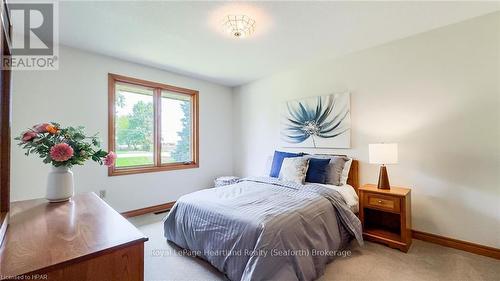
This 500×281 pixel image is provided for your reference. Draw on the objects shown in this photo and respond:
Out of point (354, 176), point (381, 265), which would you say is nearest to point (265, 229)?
point (381, 265)

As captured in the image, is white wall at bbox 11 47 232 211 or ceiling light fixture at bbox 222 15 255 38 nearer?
ceiling light fixture at bbox 222 15 255 38

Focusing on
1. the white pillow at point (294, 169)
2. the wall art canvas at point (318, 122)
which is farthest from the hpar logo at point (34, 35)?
the wall art canvas at point (318, 122)

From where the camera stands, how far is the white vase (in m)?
1.43

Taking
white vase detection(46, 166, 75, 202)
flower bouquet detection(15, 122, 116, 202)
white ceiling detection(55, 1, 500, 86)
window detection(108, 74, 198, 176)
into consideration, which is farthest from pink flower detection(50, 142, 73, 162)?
window detection(108, 74, 198, 176)

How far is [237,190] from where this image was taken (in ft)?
8.40

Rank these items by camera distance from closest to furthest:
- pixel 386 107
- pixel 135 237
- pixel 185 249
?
pixel 135 237 → pixel 185 249 → pixel 386 107

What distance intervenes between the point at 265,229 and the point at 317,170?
154 cm

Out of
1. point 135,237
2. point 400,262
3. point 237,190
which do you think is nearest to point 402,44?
point 400,262

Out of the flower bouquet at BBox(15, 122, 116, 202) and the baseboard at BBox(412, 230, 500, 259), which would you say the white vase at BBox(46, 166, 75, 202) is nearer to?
the flower bouquet at BBox(15, 122, 116, 202)

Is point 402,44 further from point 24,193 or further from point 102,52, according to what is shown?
point 24,193

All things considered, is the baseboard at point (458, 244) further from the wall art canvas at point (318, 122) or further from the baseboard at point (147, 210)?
the baseboard at point (147, 210)

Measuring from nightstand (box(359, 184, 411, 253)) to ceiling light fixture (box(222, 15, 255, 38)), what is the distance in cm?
218

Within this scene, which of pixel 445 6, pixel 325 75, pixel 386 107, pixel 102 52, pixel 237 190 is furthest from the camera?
pixel 325 75

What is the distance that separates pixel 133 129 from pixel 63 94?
961mm
